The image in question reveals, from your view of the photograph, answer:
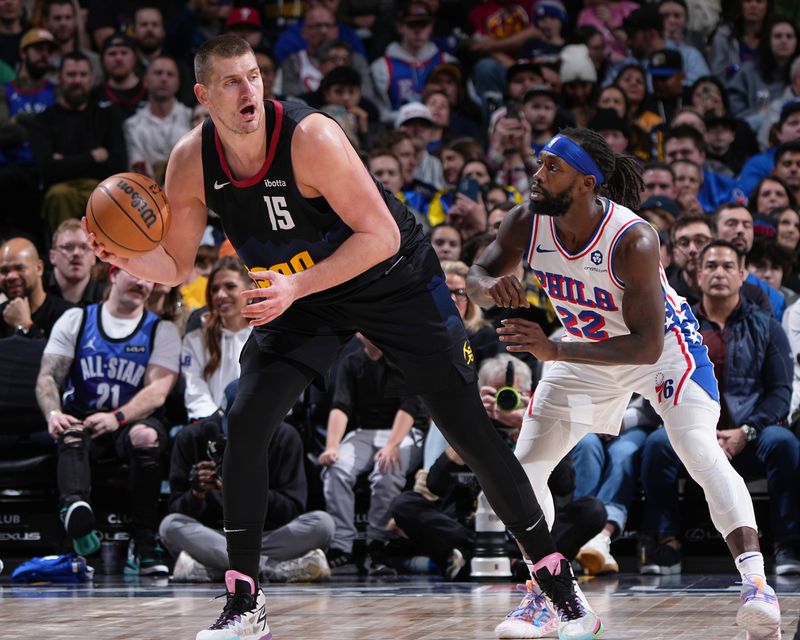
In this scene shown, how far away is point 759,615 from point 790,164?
5790mm

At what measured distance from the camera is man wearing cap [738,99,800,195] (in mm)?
9688

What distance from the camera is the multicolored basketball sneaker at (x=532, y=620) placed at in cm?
416

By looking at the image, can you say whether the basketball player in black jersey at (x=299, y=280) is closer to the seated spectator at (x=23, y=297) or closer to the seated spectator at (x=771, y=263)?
the seated spectator at (x=23, y=297)

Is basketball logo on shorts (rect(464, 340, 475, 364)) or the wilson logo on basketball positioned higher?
the wilson logo on basketball

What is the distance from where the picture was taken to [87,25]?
1162 cm

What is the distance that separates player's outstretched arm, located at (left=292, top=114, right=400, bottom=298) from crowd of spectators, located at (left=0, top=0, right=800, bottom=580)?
251 cm

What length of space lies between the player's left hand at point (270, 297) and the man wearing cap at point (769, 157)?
674cm

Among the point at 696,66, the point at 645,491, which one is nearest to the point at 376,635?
the point at 645,491

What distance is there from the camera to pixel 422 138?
10148 mm

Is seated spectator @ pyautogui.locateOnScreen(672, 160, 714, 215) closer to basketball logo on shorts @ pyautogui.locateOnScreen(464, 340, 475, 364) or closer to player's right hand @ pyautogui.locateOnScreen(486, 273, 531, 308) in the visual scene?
player's right hand @ pyautogui.locateOnScreen(486, 273, 531, 308)

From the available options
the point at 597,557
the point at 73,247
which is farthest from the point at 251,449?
the point at 73,247

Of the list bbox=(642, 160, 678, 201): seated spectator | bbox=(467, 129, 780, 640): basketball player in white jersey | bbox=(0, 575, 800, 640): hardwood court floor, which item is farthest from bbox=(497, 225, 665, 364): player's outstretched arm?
bbox=(642, 160, 678, 201): seated spectator

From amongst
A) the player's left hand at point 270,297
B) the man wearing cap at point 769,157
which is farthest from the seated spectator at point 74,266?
the man wearing cap at point 769,157

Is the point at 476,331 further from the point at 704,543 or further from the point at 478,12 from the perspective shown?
the point at 478,12
